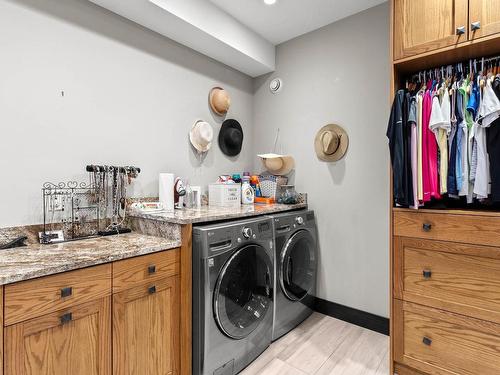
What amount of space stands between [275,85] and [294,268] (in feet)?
6.24

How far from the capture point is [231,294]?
1819mm

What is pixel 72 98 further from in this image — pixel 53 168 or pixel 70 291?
pixel 70 291

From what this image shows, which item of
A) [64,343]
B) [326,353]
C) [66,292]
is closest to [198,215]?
[66,292]

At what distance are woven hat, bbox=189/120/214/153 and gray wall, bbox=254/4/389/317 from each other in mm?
831

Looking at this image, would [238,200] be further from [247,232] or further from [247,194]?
[247,232]

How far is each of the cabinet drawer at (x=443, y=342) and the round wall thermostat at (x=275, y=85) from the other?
7.41 feet

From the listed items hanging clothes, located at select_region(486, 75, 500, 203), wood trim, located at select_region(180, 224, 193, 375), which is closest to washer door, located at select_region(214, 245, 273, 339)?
wood trim, located at select_region(180, 224, 193, 375)

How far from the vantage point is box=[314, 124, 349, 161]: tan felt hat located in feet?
8.30

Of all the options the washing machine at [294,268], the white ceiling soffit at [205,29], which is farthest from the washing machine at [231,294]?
the white ceiling soffit at [205,29]

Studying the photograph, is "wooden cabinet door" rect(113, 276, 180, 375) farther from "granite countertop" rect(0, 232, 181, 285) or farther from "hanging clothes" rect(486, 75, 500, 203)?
"hanging clothes" rect(486, 75, 500, 203)

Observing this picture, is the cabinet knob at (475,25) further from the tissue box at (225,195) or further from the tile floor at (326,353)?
the tile floor at (326,353)

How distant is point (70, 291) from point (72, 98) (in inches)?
49.9

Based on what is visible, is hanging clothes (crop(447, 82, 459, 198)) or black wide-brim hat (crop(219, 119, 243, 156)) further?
black wide-brim hat (crop(219, 119, 243, 156))

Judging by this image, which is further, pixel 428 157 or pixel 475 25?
pixel 428 157
